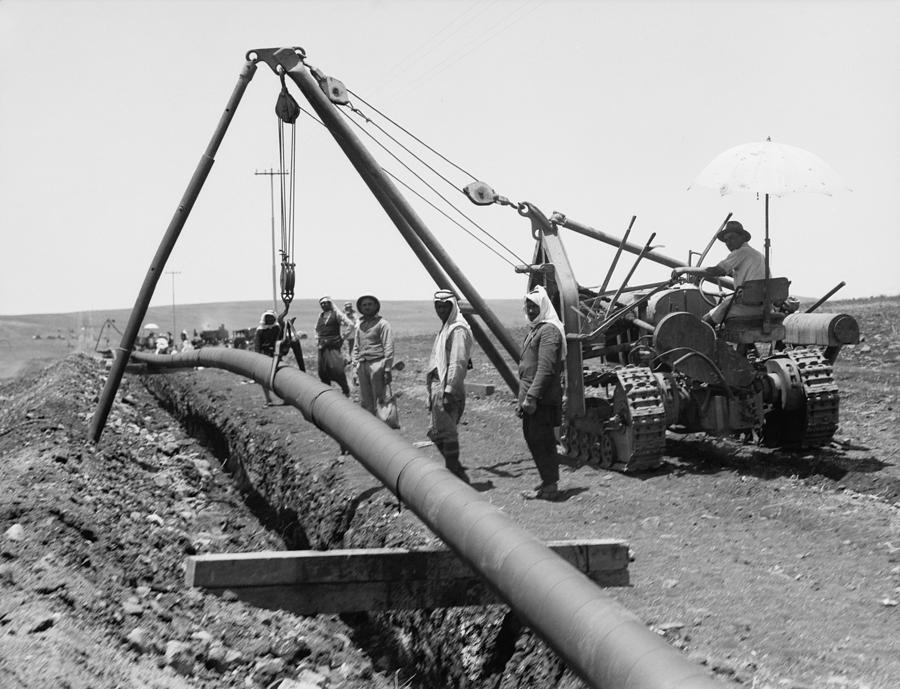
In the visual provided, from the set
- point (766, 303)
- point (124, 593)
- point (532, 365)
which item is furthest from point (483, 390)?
point (124, 593)

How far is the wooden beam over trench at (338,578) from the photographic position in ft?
19.5

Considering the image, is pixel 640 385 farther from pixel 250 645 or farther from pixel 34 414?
pixel 34 414

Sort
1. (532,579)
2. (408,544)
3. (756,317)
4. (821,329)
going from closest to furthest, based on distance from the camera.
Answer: (532,579), (408,544), (756,317), (821,329)

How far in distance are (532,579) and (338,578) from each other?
2022mm

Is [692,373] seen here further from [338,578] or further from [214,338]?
[214,338]

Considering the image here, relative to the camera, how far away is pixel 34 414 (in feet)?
45.6

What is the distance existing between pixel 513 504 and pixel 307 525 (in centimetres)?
213

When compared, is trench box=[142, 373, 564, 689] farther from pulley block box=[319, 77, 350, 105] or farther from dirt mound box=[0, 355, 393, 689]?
pulley block box=[319, 77, 350, 105]

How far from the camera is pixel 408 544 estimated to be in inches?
273

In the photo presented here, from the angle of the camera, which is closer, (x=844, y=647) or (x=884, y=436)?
(x=844, y=647)

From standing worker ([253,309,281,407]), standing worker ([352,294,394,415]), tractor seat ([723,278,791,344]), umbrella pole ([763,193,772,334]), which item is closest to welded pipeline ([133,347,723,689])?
standing worker ([352,294,394,415])

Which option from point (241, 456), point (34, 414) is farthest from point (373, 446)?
point (34, 414)

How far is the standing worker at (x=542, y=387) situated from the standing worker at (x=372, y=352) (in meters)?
2.74

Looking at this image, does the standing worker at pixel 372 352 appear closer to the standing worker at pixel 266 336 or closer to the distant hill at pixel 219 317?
the standing worker at pixel 266 336
